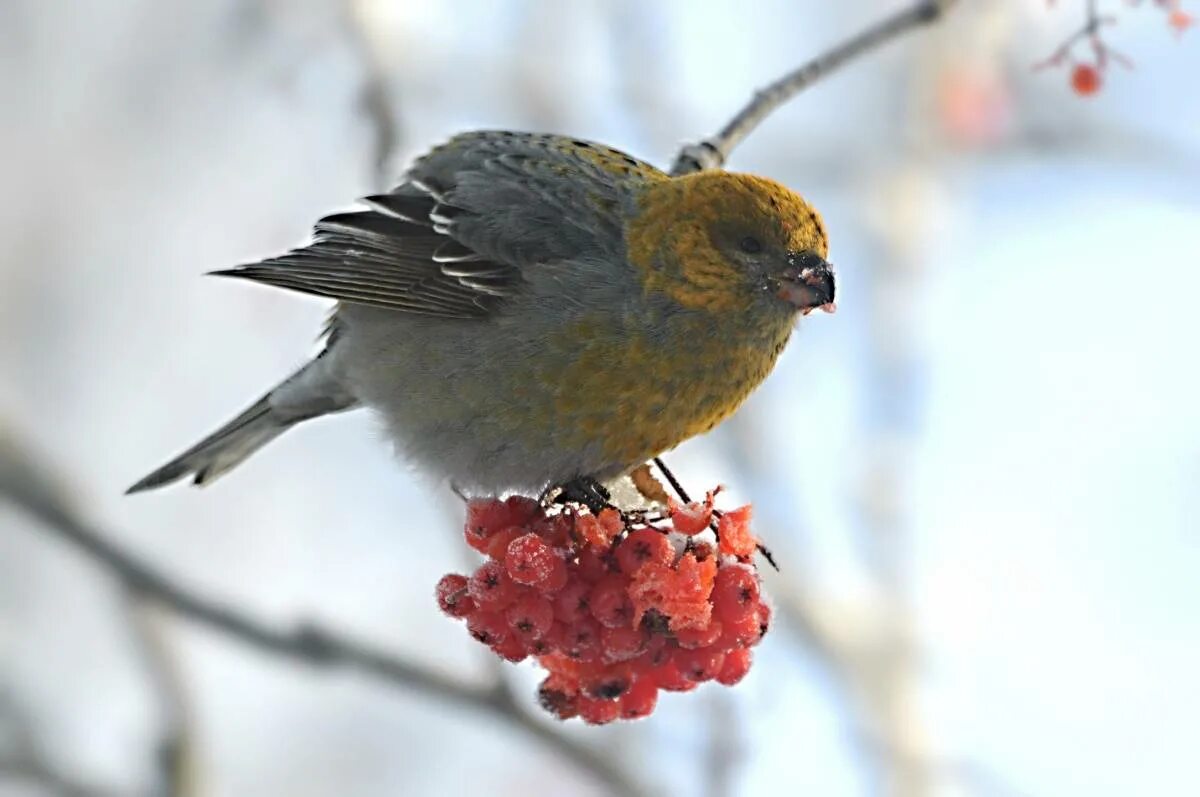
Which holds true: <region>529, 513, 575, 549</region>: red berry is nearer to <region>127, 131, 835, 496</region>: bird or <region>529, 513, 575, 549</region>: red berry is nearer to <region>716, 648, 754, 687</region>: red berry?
<region>127, 131, 835, 496</region>: bird

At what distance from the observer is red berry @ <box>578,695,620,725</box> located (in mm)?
2689

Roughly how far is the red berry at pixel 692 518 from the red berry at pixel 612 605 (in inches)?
6.5

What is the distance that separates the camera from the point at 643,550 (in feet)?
8.36

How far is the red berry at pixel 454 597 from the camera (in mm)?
2641

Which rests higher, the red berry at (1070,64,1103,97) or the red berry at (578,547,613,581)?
the red berry at (1070,64,1103,97)

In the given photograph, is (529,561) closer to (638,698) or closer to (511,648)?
(511,648)

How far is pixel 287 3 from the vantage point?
5.80 m

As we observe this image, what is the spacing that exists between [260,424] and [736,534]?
1.69 metres

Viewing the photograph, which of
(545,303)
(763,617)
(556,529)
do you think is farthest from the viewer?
(545,303)

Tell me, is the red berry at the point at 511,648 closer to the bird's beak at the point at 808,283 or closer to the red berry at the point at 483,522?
the red berry at the point at 483,522

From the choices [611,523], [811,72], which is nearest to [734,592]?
[611,523]

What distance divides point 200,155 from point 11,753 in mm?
5761

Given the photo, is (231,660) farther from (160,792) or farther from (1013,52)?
(1013,52)

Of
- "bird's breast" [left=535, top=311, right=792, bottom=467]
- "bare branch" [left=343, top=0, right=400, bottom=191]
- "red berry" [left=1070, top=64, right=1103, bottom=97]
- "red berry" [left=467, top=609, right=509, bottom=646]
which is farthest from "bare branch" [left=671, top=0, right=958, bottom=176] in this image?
"red berry" [left=467, top=609, right=509, bottom=646]
